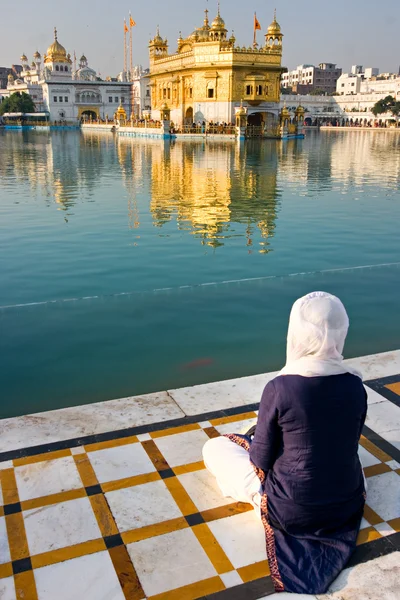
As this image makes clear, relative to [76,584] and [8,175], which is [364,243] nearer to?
[76,584]

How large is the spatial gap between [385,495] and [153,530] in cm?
101

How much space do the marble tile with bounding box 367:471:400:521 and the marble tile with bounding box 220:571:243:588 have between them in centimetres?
70

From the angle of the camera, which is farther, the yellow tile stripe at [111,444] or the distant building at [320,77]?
the distant building at [320,77]

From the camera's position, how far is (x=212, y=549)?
2.08 meters

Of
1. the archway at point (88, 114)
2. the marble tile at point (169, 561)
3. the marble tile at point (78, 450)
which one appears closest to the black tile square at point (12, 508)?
the marble tile at point (78, 450)

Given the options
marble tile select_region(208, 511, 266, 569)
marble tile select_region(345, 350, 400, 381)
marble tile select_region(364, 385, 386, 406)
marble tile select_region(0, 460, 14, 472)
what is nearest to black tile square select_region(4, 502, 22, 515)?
marble tile select_region(0, 460, 14, 472)

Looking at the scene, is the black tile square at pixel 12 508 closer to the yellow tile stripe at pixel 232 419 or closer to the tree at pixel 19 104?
the yellow tile stripe at pixel 232 419

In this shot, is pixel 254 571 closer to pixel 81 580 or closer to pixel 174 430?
pixel 81 580

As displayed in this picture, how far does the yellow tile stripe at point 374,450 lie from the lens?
2683mm

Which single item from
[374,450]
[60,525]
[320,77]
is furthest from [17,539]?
[320,77]

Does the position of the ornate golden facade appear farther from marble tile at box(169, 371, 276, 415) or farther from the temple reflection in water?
marble tile at box(169, 371, 276, 415)

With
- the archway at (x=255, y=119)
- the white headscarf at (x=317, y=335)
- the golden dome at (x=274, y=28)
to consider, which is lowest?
the white headscarf at (x=317, y=335)

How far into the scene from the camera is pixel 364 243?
8.19 metres

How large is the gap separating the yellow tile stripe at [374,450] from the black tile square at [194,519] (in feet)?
3.17
